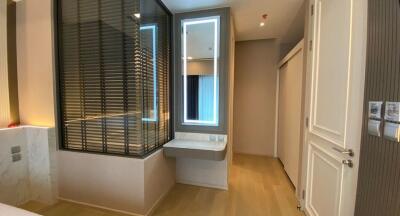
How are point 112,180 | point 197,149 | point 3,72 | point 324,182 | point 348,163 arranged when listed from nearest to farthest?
point 348,163
point 324,182
point 112,180
point 3,72
point 197,149

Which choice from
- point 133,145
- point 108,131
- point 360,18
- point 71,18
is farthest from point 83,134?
point 360,18

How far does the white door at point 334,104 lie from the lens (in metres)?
1.34

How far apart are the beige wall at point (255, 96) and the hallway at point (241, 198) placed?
1080 mm

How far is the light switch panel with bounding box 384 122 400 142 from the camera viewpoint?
986 millimetres

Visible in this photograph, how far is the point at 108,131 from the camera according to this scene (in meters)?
2.23

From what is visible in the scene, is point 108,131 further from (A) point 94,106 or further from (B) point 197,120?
(B) point 197,120

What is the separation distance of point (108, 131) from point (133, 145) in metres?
0.39

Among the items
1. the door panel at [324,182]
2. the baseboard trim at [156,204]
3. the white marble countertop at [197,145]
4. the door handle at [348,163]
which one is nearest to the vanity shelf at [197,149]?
the white marble countertop at [197,145]

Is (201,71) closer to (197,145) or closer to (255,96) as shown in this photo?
(197,145)

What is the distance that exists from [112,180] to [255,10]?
2.95 m

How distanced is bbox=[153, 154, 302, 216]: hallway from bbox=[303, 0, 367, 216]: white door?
430 mm

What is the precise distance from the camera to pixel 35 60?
2.38 meters

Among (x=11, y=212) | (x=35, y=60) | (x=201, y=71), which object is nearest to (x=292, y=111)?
(x=201, y=71)

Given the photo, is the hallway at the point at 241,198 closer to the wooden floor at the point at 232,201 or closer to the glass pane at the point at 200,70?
the wooden floor at the point at 232,201
